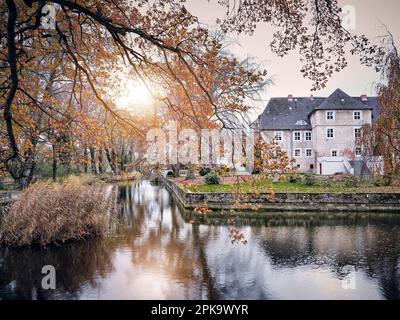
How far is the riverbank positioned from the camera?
1903cm

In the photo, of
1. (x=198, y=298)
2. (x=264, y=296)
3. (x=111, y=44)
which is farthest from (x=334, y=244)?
(x=111, y=44)

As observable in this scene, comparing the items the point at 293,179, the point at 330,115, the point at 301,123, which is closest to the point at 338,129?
the point at 330,115

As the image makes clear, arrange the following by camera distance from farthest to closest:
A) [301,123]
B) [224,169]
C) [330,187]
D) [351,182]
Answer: [301,123], [351,182], [330,187], [224,169]

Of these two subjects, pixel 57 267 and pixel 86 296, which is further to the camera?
pixel 57 267

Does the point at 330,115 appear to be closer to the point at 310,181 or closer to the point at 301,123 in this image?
the point at 301,123

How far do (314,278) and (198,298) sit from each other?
10.2ft

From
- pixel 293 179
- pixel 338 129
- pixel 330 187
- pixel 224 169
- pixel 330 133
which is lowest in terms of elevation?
pixel 330 187

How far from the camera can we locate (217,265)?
998 centimetres

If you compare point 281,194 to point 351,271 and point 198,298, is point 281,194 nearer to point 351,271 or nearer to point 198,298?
point 351,271

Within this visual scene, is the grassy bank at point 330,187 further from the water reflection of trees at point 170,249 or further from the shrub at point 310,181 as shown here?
the water reflection of trees at point 170,249

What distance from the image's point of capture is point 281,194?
19812mm

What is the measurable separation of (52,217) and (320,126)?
33510 mm

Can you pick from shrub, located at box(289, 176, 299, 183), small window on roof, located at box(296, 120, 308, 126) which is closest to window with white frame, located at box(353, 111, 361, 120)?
small window on roof, located at box(296, 120, 308, 126)

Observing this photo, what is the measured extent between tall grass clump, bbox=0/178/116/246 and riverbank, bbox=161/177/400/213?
723 cm
